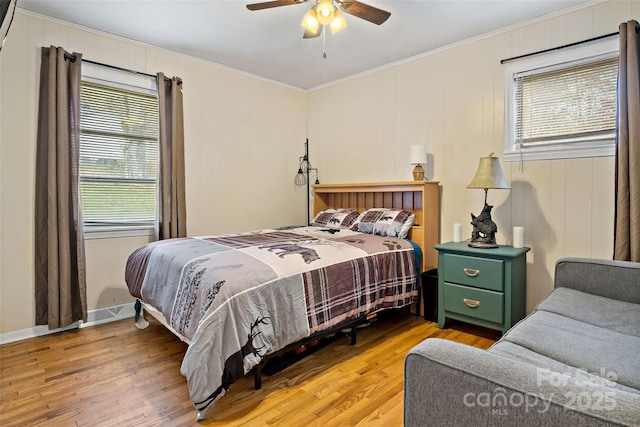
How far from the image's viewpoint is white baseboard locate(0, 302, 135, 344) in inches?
108

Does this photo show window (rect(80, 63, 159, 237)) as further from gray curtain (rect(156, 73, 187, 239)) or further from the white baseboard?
the white baseboard

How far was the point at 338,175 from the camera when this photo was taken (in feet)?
14.6

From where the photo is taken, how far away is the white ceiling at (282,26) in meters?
2.65

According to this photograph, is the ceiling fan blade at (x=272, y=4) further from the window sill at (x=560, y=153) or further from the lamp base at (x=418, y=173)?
the window sill at (x=560, y=153)

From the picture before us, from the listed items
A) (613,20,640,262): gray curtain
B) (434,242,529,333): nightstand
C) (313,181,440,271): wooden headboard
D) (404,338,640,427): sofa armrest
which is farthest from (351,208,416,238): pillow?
(404,338,640,427): sofa armrest

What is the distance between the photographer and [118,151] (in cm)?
325

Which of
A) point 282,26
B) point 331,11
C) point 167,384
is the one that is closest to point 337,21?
point 331,11

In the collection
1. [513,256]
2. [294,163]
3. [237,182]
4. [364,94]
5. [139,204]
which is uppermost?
[364,94]

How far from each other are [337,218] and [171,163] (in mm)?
1778

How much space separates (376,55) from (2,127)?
329 centimetres

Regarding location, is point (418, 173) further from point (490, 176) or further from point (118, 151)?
point (118, 151)

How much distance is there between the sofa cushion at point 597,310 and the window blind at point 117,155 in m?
3.36

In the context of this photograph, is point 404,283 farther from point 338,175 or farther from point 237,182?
point 237,182

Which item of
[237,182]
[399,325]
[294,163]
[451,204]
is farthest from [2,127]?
[451,204]
